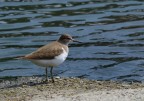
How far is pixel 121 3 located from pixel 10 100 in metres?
13.1

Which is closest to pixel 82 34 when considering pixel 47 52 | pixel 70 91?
pixel 47 52

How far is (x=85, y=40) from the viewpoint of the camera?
18.7 metres

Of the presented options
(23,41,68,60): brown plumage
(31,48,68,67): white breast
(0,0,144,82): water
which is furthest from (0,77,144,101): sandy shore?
(0,0,144,82): water

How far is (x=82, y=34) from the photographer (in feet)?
63.6

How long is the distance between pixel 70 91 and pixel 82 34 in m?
7.79

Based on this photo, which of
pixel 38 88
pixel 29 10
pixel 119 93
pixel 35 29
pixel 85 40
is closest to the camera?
pixel 119 93

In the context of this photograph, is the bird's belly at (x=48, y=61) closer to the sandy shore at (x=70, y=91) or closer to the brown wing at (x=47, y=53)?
the brown wing at (x=47, y=53)

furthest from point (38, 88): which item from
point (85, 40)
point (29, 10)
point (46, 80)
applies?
point (29, 10)

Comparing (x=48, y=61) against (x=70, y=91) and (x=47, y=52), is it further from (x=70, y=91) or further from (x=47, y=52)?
(x=70, y=91)

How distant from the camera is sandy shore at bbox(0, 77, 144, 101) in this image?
10.7m

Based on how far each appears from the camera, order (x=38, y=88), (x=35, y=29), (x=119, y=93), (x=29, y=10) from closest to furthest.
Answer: (x=119, y=93) → (x=38, y=88) → (x=35, y=29) → (x=29, y=10)

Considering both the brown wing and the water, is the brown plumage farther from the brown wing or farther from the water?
the water

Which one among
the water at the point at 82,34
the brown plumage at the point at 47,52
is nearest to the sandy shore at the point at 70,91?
the brown plumage at the point at 47,52

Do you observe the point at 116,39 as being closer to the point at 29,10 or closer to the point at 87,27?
the point at 87,27
